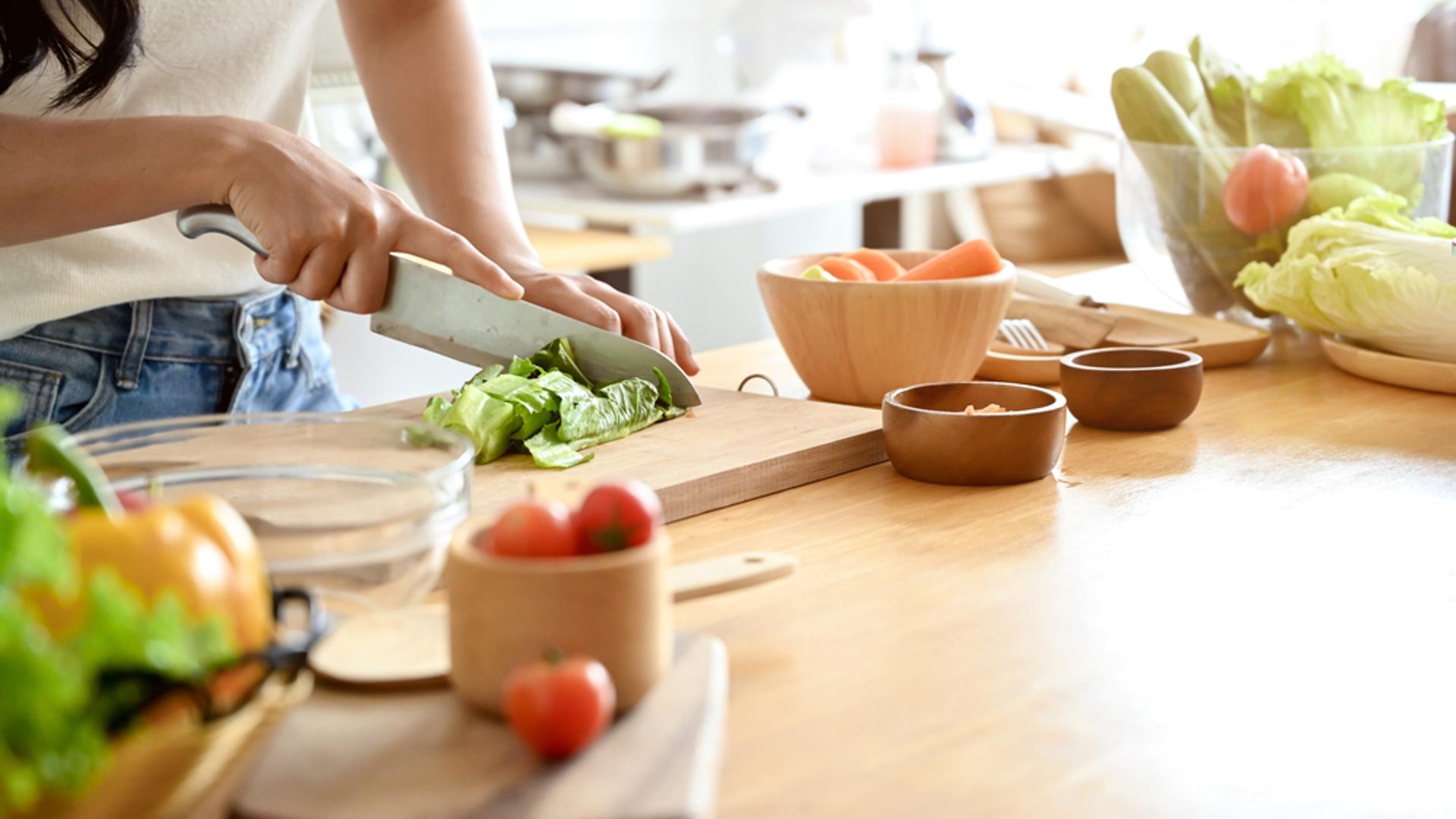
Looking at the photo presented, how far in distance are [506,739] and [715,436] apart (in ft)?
1.97

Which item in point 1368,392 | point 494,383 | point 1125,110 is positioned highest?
point 1125,110

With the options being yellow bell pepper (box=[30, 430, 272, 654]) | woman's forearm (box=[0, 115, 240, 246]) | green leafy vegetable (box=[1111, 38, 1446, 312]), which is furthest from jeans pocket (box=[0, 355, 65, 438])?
green leafy vegetable (box=[1111, 38, 1446, 312])

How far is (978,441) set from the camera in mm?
1174

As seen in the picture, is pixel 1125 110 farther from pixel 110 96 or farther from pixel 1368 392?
pixel 110 96

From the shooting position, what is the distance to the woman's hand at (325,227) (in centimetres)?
119

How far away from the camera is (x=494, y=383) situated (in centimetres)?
125

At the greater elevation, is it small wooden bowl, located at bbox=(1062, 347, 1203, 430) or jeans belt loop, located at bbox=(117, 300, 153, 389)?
jeans belt loop, located at bbox=(117, 300, 153, 389)

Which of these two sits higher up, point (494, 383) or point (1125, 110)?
point (1125, 110)

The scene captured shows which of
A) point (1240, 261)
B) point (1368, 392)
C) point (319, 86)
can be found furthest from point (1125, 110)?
point (319, 86)

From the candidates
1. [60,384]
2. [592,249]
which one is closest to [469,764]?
[60,384]

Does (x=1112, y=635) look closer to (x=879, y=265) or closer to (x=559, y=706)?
(x=559, y=706)

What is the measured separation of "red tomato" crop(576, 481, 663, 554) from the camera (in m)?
0.72

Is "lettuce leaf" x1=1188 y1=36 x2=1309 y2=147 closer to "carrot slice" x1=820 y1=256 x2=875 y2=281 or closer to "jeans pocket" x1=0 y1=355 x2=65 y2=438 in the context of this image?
"carrot slice" x1=820 y1=256 x2=875 y2=281

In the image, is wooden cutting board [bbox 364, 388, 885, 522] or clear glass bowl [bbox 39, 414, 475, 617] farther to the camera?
wooden cutting board [bbox 364, 388, 885, 522]
